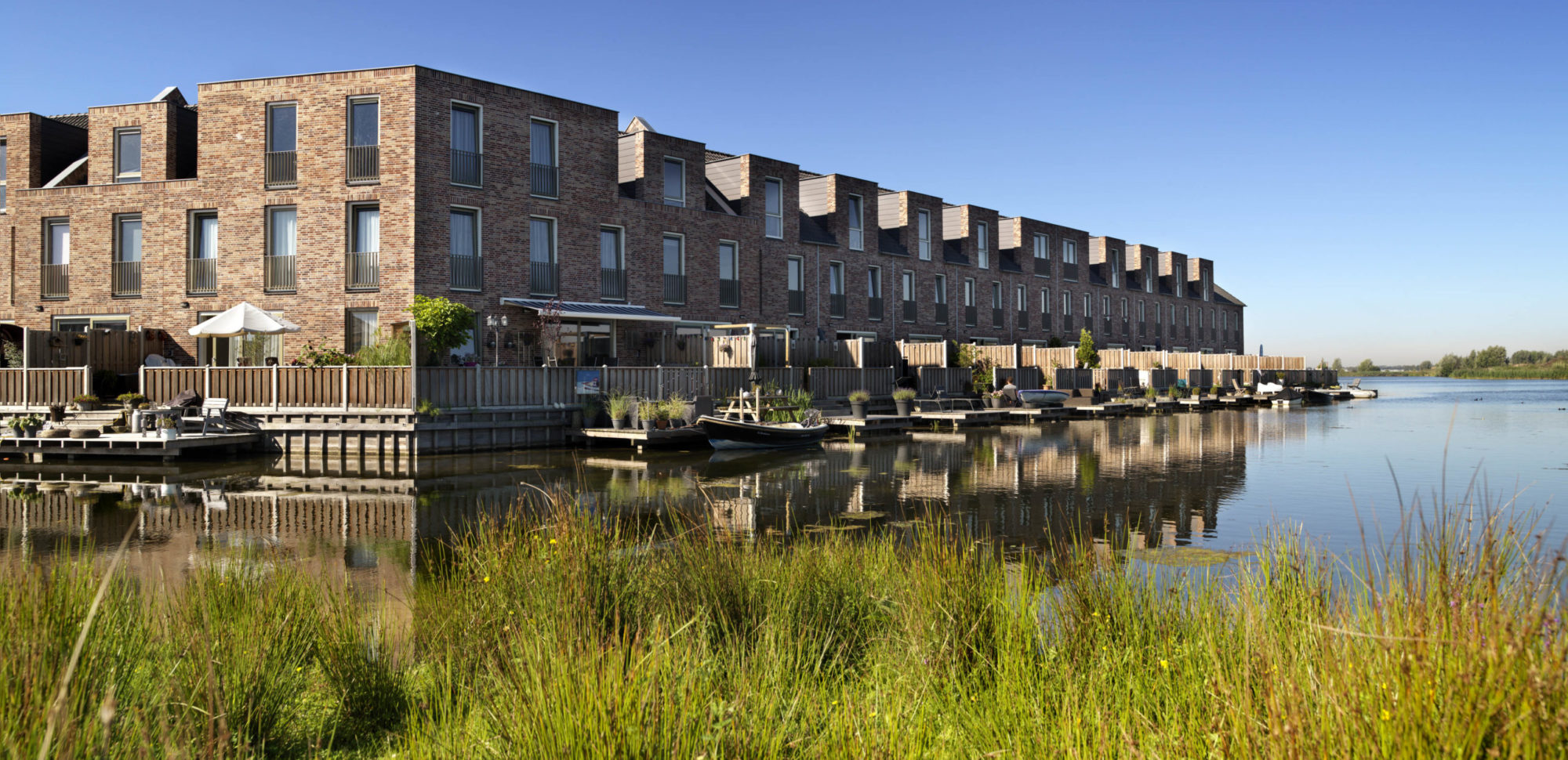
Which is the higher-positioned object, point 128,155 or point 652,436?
point 128,155

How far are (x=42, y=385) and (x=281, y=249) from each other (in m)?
6.54

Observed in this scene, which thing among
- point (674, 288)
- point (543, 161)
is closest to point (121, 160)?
point (543, 161)

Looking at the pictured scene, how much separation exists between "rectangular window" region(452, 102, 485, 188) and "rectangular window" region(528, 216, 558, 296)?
6.43ft

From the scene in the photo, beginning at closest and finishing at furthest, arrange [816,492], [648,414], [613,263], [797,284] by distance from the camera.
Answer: [816,492] → [648,414] → [613,263] → [797,284]

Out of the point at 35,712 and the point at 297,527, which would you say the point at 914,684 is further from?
the point at 297,527

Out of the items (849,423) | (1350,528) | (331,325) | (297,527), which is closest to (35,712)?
(297,527)

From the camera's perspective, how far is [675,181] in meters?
30.9

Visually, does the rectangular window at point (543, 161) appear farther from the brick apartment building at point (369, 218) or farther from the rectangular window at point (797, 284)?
the rectangular window at point (797, 284)

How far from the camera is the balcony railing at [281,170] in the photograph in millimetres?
25375

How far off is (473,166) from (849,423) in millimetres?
12275

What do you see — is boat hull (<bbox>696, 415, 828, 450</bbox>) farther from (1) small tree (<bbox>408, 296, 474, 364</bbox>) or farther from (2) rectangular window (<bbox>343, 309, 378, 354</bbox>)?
(2) rectangular window (<bbox>343, 309, 378, 354</bbox>)

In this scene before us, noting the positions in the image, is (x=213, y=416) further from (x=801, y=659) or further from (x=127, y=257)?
(x=801, y=659)

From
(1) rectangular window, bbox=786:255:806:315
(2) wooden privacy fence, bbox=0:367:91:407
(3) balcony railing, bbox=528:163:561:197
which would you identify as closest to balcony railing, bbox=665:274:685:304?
(3) balcony railing, bbox=528:163:561:197

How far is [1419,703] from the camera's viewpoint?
2.33 m
